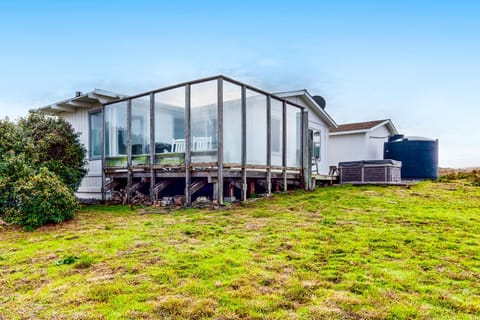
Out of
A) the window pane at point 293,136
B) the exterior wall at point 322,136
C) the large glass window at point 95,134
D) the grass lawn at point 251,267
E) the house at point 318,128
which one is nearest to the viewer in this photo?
the grass lawn at point 251,267

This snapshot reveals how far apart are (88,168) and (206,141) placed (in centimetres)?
523

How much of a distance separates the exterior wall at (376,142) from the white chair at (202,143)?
426 inches

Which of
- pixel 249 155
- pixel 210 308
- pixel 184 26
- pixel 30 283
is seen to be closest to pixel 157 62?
pixel 184 26

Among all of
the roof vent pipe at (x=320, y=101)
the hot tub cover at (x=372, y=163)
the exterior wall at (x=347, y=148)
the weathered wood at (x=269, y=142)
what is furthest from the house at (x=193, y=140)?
the exterior wall at (x=347, y=148)

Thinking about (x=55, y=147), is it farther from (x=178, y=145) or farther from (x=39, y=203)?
(x=178, y=145)

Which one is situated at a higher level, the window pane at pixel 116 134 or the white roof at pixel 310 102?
the white roof at pixel 310 102

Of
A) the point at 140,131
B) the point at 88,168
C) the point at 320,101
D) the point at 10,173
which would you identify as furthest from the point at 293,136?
the point at 10,173

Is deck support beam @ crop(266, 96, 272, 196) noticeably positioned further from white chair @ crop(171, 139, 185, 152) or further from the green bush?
the green bush

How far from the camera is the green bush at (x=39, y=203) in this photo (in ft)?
21.0

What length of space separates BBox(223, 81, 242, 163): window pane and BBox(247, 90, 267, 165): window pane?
364 mm

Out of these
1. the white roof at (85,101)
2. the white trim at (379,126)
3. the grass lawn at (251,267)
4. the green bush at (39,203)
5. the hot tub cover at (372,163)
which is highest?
the white roof at (85,101)

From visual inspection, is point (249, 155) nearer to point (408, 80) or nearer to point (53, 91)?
point (408, 80)

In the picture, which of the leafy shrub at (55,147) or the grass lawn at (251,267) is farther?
the leafy shrub at (55,147)

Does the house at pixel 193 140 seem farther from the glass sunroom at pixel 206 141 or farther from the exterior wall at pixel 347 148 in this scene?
the exterior wall at pixel 347 148
